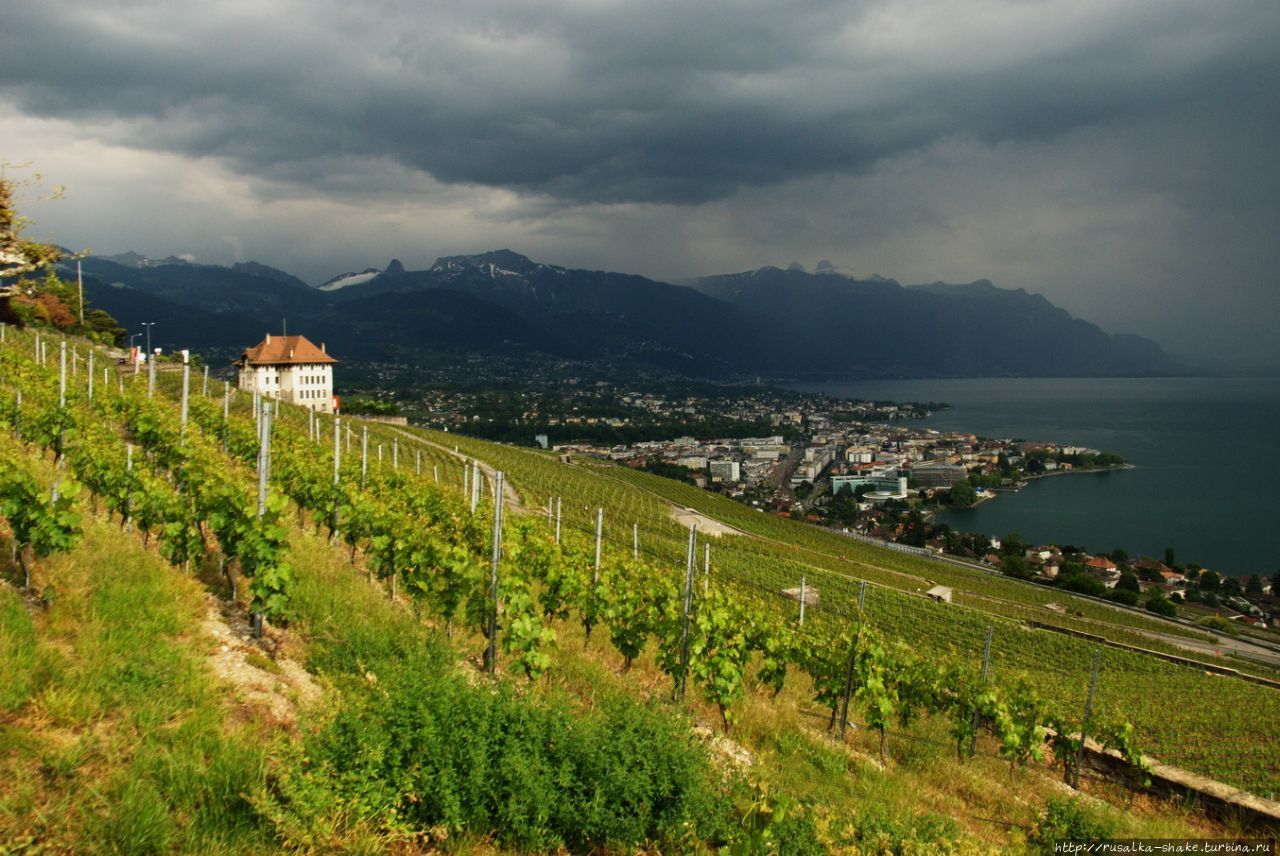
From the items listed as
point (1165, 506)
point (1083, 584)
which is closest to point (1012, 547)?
point (1083, 584)

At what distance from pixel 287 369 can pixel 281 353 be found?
1.67 metres

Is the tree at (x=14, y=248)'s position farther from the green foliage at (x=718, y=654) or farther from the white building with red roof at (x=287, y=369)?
the white building with red roof at (x=287, y=369)

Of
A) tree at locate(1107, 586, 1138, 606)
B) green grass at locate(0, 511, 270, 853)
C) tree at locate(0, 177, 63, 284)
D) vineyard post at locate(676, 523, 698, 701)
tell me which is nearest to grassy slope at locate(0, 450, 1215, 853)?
green grass at locate(0, 511, 270, 853)

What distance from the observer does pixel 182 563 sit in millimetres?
7680

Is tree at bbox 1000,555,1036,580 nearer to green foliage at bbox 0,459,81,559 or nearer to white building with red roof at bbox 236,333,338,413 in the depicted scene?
white building with red roof at bbox 236,333,338,413

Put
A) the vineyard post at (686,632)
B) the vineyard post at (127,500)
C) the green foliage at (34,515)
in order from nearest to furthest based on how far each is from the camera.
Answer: the green foliage at (34,515) < the vineyard post at (686,632) < the vineyard post at (127,500)

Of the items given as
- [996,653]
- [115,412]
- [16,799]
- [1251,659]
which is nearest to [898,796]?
[16,799]

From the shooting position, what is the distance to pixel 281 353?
58.2 m

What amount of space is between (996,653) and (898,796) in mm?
25208

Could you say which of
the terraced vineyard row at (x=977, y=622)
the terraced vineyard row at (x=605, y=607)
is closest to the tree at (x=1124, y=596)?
the terraced vineyard row at (x=977, y=622)

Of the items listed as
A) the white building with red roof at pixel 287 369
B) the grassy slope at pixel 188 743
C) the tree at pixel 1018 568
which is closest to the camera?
the grassy slope at pixel 188 743

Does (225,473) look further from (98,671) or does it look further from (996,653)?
(996,653)

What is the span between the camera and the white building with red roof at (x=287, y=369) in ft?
189

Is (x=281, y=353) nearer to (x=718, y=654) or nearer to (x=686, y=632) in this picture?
(x=686, y=632)
